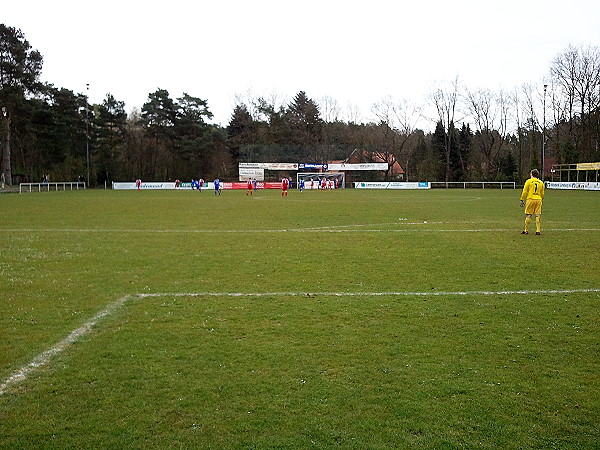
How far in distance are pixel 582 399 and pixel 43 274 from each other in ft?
28.7

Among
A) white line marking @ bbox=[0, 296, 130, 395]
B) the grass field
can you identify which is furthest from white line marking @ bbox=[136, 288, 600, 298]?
white line marking @ bbox=[0, 296, 130, 395]

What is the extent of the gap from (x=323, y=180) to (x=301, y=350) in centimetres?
6583

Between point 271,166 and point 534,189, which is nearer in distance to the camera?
point 534,189

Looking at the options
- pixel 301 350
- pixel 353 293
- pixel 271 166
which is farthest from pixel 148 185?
pixel 301 350

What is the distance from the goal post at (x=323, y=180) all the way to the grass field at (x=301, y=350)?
58.5 metres

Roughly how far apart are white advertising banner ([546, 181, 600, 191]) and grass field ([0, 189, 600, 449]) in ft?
159

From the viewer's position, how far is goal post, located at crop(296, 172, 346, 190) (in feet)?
230

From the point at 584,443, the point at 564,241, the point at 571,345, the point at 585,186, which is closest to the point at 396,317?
the point at 571,345

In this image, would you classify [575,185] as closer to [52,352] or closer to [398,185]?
[398,185]

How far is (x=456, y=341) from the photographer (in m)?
5.68

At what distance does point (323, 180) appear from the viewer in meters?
70.8

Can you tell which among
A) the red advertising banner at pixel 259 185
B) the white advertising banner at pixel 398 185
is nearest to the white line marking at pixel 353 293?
the white advertising banner at pixel 398 185

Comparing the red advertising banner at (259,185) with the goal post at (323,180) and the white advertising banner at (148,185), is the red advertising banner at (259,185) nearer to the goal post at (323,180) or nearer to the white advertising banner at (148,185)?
the goal post at (323,180)

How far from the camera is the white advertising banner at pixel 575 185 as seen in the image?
176ft
